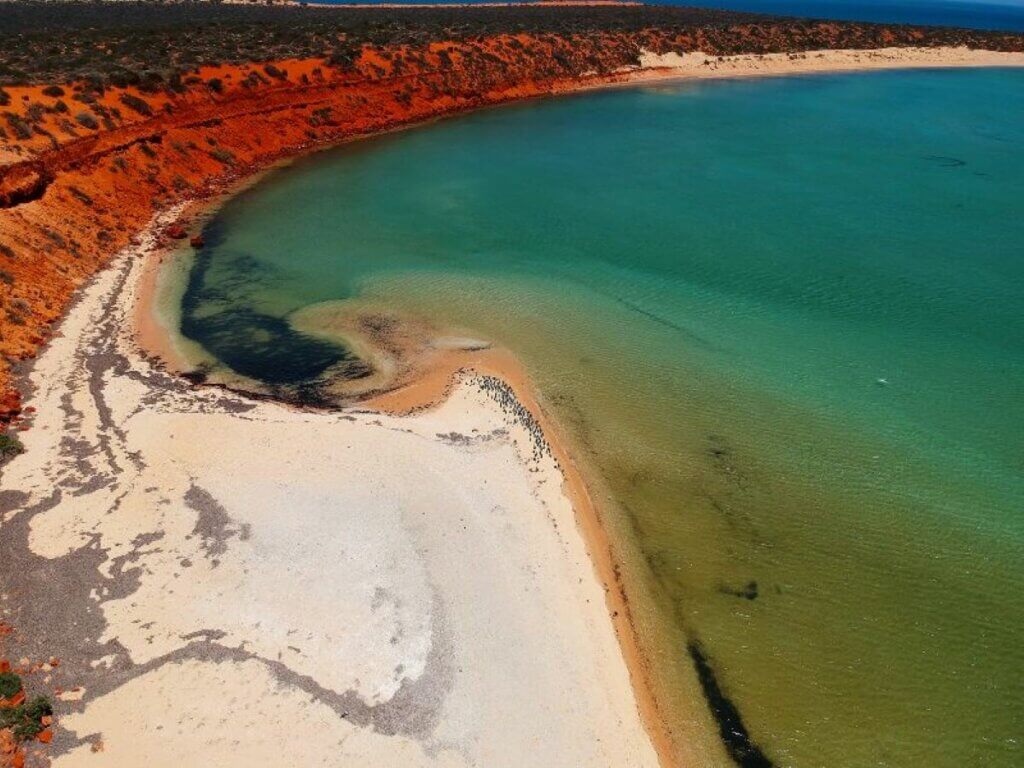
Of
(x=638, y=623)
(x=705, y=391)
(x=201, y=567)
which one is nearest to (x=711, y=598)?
(x=638, y=623)

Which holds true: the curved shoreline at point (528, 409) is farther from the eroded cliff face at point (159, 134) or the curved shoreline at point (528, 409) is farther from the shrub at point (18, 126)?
the shrub at point (18, 126)

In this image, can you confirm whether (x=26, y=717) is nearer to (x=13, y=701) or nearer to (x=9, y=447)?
(x=13, y=701)

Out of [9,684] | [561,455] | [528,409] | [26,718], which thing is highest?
[528,409]

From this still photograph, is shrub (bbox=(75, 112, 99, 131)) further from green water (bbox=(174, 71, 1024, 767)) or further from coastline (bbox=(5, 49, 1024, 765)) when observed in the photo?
green water (bbox=(174, 71, 1024, 767))

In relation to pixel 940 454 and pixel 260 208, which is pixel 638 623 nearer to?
pixel 940 454

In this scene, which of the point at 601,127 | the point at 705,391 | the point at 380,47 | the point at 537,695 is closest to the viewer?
the point at 537,695

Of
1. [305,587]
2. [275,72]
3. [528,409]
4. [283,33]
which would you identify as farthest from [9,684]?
[283,33]

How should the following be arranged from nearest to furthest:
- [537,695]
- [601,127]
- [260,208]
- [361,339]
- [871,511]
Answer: [537,695] < [871,511] < [361,339] < [260,208] < [601,127]
